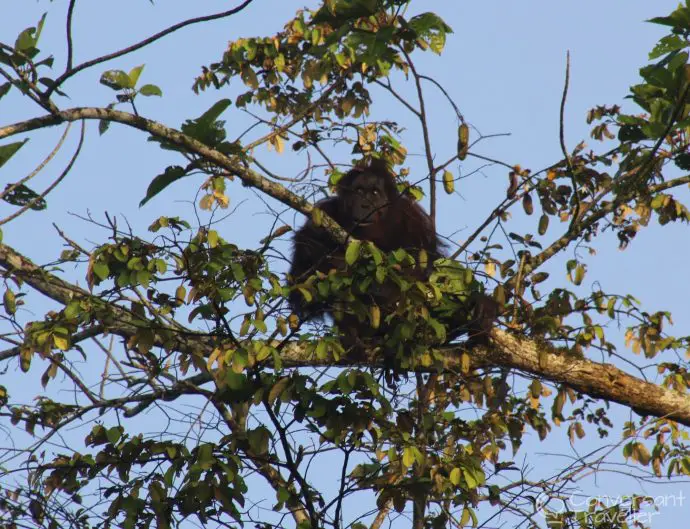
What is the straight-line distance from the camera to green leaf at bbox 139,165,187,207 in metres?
3.56

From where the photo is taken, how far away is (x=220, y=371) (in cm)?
348

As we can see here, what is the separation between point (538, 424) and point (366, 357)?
1095 mm

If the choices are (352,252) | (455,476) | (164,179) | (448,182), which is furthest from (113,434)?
(448,182)

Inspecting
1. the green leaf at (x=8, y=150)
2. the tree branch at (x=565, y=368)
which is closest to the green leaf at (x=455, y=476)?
the tree branch at (x=565, y=368)

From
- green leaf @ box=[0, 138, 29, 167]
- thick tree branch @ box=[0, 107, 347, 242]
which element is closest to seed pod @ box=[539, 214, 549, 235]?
thick tree branch @ box=[0, 107, 347, 242]

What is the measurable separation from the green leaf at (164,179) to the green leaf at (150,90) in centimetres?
30

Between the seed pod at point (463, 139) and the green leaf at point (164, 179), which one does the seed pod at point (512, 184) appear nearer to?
the seed pod at point (463, 139)

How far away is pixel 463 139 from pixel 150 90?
155 cm

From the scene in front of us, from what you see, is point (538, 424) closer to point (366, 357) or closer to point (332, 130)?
point (366, 357)

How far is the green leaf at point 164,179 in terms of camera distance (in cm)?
356

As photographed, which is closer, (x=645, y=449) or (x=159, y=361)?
(x=159, y=361)

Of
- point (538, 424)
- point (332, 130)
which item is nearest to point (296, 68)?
point (332, 130)

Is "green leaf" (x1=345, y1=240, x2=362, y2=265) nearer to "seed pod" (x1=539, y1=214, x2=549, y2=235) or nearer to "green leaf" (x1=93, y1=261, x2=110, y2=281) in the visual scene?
"green leaf" (x1=93, y1=261, x2=110, y2=281)

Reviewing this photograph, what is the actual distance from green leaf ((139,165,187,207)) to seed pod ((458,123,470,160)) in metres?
1.37
